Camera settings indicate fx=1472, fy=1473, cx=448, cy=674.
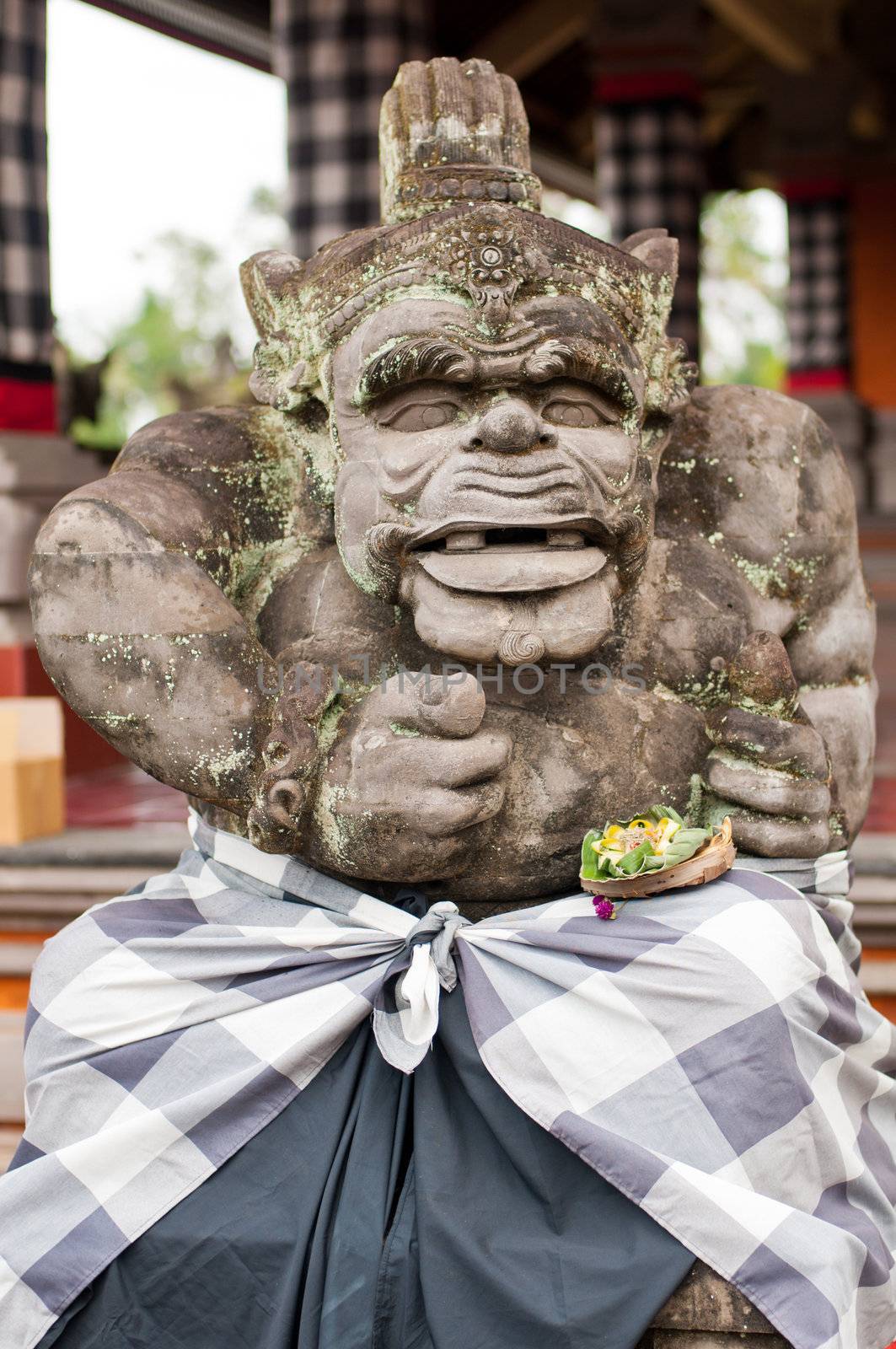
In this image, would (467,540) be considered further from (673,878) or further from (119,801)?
(119,801)

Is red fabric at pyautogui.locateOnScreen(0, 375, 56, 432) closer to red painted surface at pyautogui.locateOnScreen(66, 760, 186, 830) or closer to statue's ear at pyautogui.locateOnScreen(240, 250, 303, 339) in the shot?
red painted surface at pyautogui.locateOnScreen(66, 760, 186, 830)

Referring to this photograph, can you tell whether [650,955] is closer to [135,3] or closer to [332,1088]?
[332,1088]

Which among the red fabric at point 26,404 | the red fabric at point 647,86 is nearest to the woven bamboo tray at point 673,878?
the red fabric at point 26,404

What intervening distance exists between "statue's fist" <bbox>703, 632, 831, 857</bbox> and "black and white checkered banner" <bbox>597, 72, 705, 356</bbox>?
5.26 m

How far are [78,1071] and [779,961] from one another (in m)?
0.89

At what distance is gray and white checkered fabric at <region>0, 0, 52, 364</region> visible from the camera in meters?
3.88

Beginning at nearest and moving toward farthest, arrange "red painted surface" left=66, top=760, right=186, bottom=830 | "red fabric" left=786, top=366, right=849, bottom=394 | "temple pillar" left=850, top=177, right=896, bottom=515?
"red painted surface" left=66, top=760, right=186, bottom=830, "red fabric" left=786, top=366, right=849, bottom=394, "temple pillar" left=850, top=177, right=896, bottom=515

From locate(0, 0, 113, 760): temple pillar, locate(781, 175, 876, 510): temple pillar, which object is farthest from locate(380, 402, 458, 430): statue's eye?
locate(781, 175, 876, 510): temple pillar

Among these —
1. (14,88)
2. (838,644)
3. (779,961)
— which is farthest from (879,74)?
(779,961)

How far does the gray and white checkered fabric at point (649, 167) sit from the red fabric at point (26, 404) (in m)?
3.67

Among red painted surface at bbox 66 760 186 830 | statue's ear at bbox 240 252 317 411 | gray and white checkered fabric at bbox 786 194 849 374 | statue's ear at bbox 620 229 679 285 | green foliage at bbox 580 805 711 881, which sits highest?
gray and white checkered fabric at bbox 786 194 849 374

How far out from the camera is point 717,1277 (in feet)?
5.43

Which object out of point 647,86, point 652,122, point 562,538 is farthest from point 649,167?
point 562,538

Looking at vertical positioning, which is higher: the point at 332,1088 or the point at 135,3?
the point at 135,3
